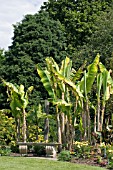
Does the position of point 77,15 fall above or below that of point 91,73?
above

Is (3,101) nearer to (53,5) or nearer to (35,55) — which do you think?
(35,55)

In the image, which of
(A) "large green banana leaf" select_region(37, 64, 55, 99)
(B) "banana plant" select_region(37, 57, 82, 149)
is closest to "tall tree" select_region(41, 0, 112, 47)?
(B) "banana plant" select_region(37, 57, 82, 149)

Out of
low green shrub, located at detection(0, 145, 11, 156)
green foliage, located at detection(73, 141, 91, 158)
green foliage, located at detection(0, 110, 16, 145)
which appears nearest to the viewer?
green foliage, located at detection(73, 141, 91, 158)

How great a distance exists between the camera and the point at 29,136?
17.0 meters

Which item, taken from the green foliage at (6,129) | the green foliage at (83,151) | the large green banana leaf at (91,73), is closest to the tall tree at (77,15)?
the green foliage at (6,129)

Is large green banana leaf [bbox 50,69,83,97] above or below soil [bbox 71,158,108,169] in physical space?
above

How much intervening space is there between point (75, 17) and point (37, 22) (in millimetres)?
6317

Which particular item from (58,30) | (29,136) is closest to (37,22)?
(58,30)

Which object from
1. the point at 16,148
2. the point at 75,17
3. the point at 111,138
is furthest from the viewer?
the point at 75,17

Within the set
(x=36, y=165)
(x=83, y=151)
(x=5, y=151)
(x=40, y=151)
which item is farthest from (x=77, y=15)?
(x=36, y=165)

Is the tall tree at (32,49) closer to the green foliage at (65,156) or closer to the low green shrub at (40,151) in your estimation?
the low green shrub at (40,151)

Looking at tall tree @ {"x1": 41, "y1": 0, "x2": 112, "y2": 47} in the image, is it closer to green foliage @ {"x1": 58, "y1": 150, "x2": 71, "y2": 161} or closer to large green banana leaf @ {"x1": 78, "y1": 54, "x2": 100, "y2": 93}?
large green banana leaf @ {"x1": 78, "y1": 54, "x2": 100, "y2": 93}

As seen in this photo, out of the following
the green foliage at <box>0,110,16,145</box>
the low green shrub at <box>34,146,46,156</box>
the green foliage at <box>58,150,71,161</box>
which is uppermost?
the green foliage at <box>0,110,16,145</box>

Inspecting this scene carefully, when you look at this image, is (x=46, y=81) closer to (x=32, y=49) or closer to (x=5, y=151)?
(x=5, y=151)
